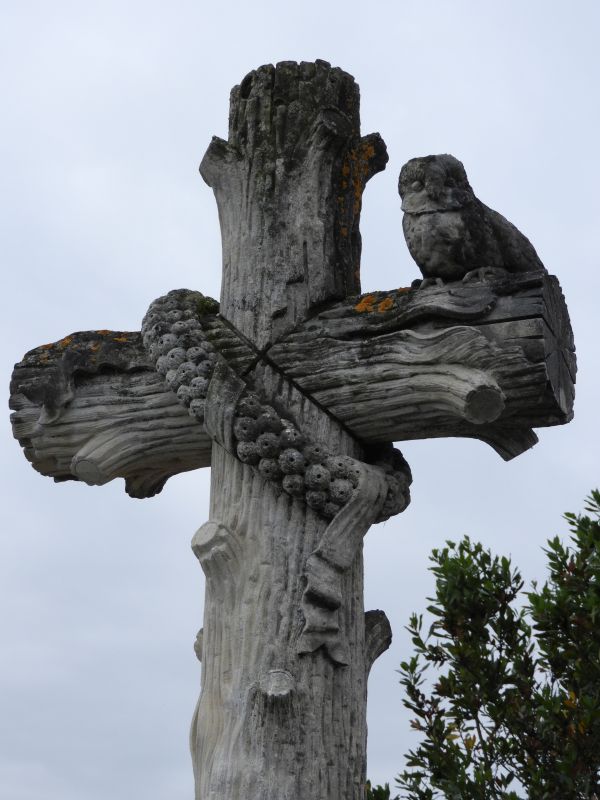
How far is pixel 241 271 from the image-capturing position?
451cm

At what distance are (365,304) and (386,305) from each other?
0.09 m

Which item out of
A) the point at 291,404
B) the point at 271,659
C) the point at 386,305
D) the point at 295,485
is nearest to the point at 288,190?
the point at 386,305

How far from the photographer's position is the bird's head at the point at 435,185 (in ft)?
14.7

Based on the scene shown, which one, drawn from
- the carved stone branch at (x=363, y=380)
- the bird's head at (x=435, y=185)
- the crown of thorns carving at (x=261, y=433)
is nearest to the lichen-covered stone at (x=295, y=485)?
the crown of thorns carving at (x=261, y=433)

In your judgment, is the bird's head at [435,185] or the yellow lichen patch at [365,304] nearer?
the yellow lichen patch at [365,304]

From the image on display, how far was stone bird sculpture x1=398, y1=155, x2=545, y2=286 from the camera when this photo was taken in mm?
4352

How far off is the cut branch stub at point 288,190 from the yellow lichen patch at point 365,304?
0.16m

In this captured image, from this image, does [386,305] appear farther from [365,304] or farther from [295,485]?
[295,485]

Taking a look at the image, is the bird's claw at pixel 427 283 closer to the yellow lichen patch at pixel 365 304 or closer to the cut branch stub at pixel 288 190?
the yellow lichen patch at pixel 365 304

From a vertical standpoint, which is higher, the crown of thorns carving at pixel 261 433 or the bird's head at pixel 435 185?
the bird's head at pixel 435 185

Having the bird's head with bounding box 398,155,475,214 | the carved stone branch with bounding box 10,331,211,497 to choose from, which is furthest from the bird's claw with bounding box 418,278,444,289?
the carved stone branch with bounding box 10,331,211,497

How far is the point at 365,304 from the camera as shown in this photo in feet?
14.1

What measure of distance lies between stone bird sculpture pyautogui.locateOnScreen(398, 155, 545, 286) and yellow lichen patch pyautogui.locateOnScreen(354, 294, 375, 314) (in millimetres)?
176

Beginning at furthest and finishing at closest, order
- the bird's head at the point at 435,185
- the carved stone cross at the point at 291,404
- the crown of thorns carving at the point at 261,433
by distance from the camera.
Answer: the bird's head at the point at 435,185 → the crown of thorns carving at the point at 261,433 → the carved stone cross at the point at 291,404
